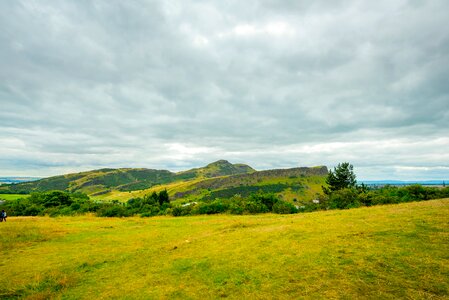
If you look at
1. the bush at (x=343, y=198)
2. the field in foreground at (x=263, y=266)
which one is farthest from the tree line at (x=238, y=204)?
the field in foreground at (x=263, y=266)

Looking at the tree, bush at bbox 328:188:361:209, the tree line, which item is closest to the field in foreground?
the tree line

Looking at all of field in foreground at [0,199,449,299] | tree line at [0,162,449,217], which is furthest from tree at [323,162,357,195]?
field in foreground at [0,199,449,299]

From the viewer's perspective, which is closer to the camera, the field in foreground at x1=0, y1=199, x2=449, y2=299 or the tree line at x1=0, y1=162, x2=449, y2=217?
the field in foreground at x1=0, y1=199, x2=449, y2=299

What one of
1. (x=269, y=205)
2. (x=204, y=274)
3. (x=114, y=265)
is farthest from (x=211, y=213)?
(x=204, y=274)

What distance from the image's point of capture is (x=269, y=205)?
7375cm

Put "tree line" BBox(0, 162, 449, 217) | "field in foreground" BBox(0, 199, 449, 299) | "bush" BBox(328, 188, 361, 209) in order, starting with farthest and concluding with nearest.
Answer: "bush" BBox(328, 188, 361, 209) → "tree line" BBox(0, 162, 449, 217) → "field in foreground" BBox(0, 199, 449, 299)

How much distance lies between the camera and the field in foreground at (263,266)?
469 inches

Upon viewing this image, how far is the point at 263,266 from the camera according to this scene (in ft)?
51.8

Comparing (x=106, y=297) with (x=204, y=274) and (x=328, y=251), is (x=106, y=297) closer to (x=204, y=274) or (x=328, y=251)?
(x=204, y=274)

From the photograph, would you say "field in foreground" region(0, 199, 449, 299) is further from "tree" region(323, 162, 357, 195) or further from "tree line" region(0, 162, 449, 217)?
"tree" region(323, 162, 357, 195)

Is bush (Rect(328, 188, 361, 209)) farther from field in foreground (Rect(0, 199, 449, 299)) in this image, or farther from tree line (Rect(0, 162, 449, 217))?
field in foreground (Rect(0, 199, 449, 299))

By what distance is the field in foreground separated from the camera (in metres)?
11.9

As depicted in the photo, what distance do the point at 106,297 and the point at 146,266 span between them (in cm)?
537

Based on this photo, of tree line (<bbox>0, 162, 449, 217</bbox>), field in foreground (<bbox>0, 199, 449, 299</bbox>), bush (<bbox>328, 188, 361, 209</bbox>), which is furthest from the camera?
bush (<bbox>328, 188, 361, 209</bbox>)
